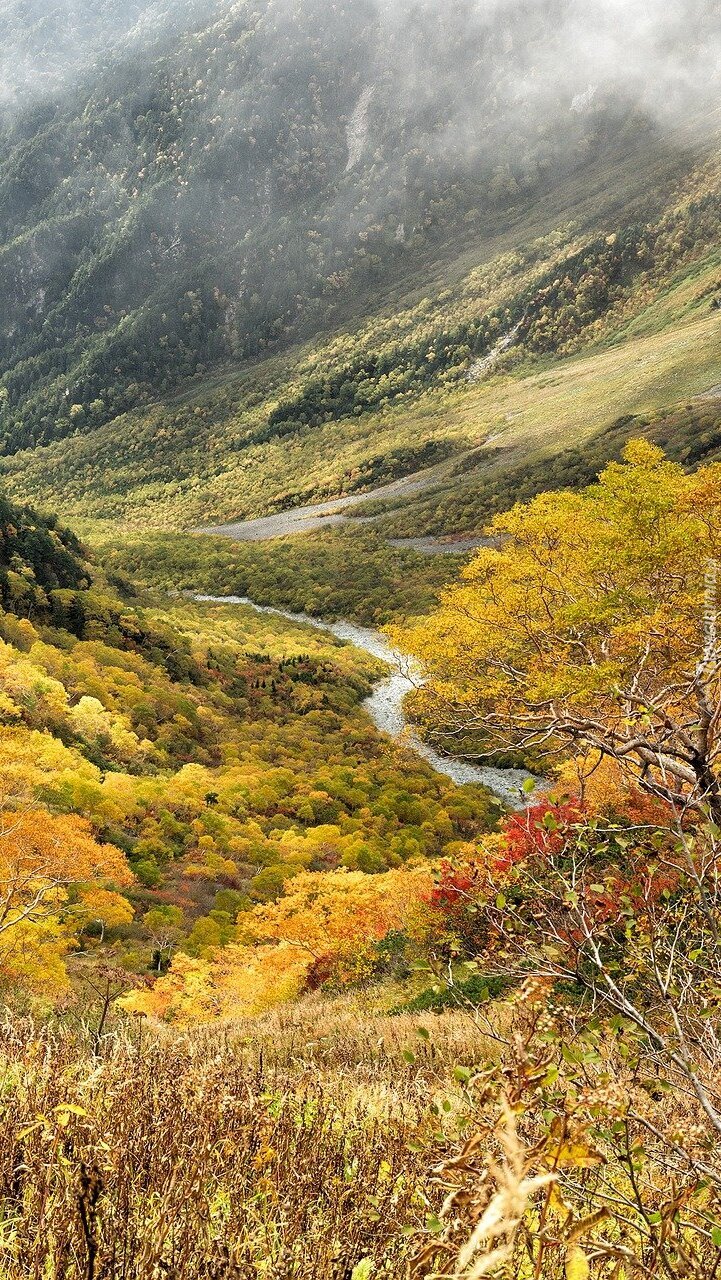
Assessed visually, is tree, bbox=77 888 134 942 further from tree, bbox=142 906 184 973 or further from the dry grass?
the dry grass

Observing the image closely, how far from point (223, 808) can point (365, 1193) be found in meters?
19.9

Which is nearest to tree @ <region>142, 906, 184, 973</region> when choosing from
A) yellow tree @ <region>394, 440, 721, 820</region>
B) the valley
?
the valley

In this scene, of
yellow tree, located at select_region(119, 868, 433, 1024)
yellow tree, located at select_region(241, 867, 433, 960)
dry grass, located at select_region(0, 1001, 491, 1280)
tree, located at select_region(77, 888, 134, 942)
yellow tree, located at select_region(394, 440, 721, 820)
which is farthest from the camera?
yellow tree, located at select_region(394, 440, 721, 820)

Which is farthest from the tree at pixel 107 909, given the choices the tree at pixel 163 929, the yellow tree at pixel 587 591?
the yellow tree at pixel 587 591

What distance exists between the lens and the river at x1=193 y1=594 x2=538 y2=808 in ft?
104

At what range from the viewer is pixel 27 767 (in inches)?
636

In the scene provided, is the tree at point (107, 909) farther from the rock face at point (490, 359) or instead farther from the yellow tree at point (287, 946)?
the rock face at point (490, 359)

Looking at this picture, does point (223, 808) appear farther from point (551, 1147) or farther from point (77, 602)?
point (551, 1147)

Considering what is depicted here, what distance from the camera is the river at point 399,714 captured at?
31702 mm

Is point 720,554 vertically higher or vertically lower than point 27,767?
Answer: lower

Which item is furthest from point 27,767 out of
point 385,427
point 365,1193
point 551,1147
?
point 385,427

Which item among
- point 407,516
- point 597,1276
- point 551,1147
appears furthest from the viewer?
point 407,516

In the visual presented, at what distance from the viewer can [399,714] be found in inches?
1593

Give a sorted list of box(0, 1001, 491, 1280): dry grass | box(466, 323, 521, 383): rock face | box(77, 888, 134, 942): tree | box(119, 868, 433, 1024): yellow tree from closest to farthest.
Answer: box(0, 1001, 491, 1280): dry grass, box(119, 868, 433, 1024): yellow tree, box(77, 888, 134, 942): tree, box(466, 323, 521, 383): rock face
